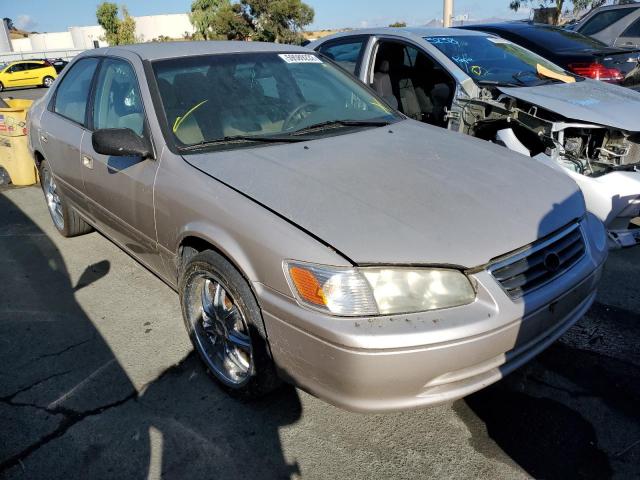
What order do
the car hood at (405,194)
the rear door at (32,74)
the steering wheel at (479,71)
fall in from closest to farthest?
the car hood at (405,194), the steering wheel at (479,71), the rear door at (32,74)

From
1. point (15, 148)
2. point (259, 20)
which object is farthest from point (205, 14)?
point (15, 148)

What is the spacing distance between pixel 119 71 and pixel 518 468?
10.6ft

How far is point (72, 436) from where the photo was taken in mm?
2381

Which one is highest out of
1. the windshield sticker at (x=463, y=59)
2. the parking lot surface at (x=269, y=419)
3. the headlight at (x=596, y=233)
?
the windshield sticker at (x=463, y=59)

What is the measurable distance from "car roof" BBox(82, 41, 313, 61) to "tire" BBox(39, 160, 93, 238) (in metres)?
1.41

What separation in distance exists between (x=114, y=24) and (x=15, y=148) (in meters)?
58.8

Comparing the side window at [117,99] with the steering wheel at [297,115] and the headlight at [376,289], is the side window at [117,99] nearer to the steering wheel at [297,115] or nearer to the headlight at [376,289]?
the steering wheel at [297,115]

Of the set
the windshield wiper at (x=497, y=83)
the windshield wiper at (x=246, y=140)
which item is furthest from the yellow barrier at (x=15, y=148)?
the windshield wiper at (x=497, y=83)

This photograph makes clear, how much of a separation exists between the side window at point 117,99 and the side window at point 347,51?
2.59 m

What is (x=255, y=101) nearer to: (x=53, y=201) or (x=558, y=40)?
(x=53, y=201)

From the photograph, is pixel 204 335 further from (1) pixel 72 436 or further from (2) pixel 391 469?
(2) pixel 391 469

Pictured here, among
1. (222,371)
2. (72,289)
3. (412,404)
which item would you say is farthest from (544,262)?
(72,289)

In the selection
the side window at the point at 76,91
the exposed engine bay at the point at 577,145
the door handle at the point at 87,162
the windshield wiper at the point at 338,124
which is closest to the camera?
the windshield wiper at the point at 338,124

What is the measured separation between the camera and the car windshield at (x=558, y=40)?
6273mm
